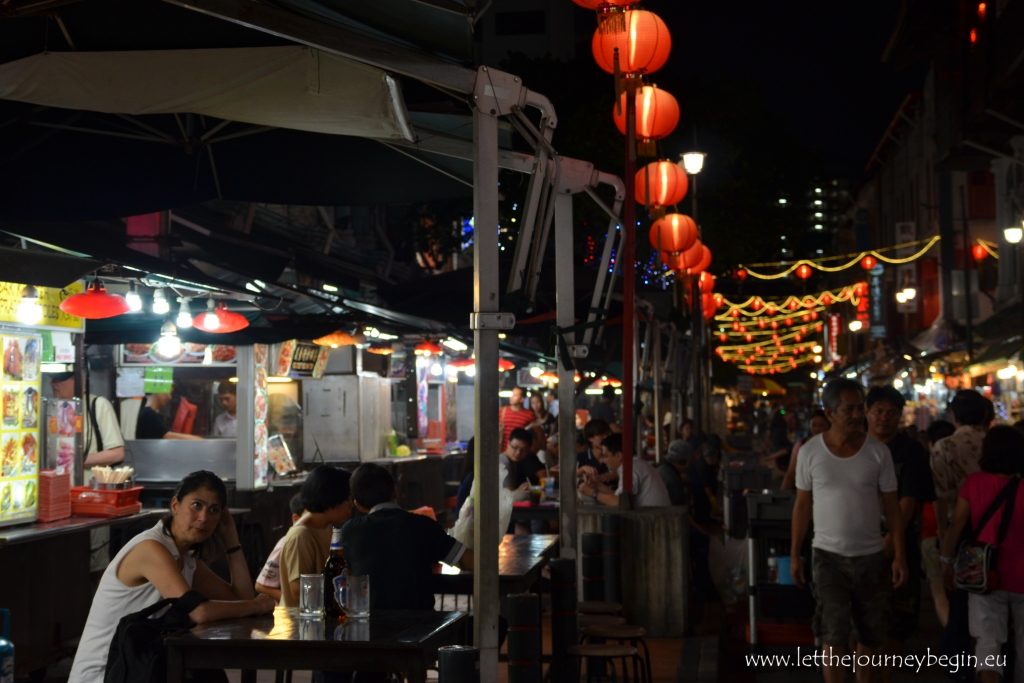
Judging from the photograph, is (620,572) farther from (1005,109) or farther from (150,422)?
(1005,109)

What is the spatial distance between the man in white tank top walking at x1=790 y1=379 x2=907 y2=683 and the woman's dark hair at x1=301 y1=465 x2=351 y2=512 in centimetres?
307

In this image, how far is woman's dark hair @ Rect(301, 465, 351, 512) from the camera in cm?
729

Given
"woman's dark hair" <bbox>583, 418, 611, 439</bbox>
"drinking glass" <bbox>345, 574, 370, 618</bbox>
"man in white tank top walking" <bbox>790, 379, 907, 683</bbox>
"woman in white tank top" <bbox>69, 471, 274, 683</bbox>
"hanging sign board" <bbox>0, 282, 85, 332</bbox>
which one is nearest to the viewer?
"woman in white tank top" <bbox>69, 471, 274, 683</bbox>

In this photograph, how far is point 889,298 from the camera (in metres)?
55.6

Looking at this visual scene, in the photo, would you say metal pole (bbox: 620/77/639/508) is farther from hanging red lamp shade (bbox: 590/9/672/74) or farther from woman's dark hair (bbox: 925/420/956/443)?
woman's dark hair (bbox: 925/420/956/443)

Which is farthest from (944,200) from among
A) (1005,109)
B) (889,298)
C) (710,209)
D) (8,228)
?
(8,228)

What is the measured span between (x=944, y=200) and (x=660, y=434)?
19.2 metres

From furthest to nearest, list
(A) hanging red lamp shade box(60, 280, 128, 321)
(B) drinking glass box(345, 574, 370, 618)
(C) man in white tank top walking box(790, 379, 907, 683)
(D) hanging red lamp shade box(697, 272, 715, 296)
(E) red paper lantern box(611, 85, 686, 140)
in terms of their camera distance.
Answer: (D) hanging red lamp shade box(697, 272, 715, 296) → (E) red paper lantern box(611, 85, 686, 140) → (A) hanging red lamp shade box(60, 280, 128, 321) → (C) man in white tank top walking box(790, 379, 907, 683) → (B) drinking glass box(345, 574, 370, 618)

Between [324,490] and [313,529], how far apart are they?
254 mm

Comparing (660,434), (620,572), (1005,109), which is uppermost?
(1005,109)

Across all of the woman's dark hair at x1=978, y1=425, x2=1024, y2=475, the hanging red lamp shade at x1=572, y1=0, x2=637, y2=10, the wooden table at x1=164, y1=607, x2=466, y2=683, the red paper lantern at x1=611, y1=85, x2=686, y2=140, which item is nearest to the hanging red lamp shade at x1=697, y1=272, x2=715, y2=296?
the red paper lantern at x1=611, y1=85, x2=686, y2=140

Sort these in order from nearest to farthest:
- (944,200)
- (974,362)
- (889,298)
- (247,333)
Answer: (247,333) → (974,362) → (944,200) → (889,298)

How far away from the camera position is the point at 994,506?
8266mm

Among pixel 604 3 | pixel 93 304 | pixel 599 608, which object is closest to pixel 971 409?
pixel 599 608
